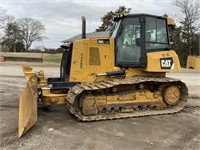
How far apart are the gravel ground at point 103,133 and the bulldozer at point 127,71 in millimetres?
417

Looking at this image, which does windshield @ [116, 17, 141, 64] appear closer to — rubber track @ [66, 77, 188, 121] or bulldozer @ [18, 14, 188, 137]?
bulldozer @ [18, 14, 188, 137]

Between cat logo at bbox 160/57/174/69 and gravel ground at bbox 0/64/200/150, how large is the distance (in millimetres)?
1289

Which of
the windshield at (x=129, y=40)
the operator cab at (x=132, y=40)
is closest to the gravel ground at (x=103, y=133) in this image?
the operator cab at (x=132, y=40)

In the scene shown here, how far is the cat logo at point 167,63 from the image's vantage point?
25.3 ft

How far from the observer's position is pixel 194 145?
5.22 metres

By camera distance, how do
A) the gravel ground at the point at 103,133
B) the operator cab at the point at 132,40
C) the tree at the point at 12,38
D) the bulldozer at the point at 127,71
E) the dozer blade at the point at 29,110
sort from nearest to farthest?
the gravel ground at the point at 103,133 < the dozer blade at the point at 29,110 < the bulldozer at the point at 127,71 < the operator cab at the point at 132,40 < the tree at the point at 12,38

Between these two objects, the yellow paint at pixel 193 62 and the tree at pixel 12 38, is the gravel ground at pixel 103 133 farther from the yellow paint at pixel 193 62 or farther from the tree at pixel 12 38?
the tree at pixel 12 38

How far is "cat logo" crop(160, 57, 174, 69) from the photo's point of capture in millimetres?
7702

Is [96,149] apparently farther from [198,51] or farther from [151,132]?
[198,51]

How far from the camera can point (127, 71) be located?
7758 mm

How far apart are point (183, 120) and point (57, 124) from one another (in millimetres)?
3033

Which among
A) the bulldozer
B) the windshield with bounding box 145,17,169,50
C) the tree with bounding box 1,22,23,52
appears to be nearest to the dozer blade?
the bulldozer

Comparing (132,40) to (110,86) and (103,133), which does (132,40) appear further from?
(103,133)

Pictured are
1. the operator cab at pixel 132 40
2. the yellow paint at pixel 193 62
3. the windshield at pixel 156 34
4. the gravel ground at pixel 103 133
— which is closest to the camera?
the gravel ground at pixel 103 133
